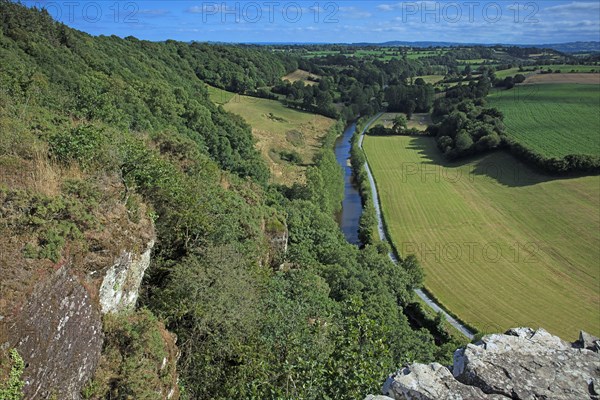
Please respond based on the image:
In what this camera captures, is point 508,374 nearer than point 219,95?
Yes

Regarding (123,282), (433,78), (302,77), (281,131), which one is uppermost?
(302,77)

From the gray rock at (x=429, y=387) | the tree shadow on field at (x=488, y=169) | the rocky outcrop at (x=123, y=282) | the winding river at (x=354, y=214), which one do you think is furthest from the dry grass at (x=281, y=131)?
the gray rock at (x=429, y=387)

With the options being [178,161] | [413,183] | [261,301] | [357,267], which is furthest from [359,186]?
[261,301]

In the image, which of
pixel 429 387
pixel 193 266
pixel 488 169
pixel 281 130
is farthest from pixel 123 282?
pixel 281 130

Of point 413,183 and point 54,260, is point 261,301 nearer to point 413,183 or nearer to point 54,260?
point 54,260

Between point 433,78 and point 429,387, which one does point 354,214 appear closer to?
point 429,387
